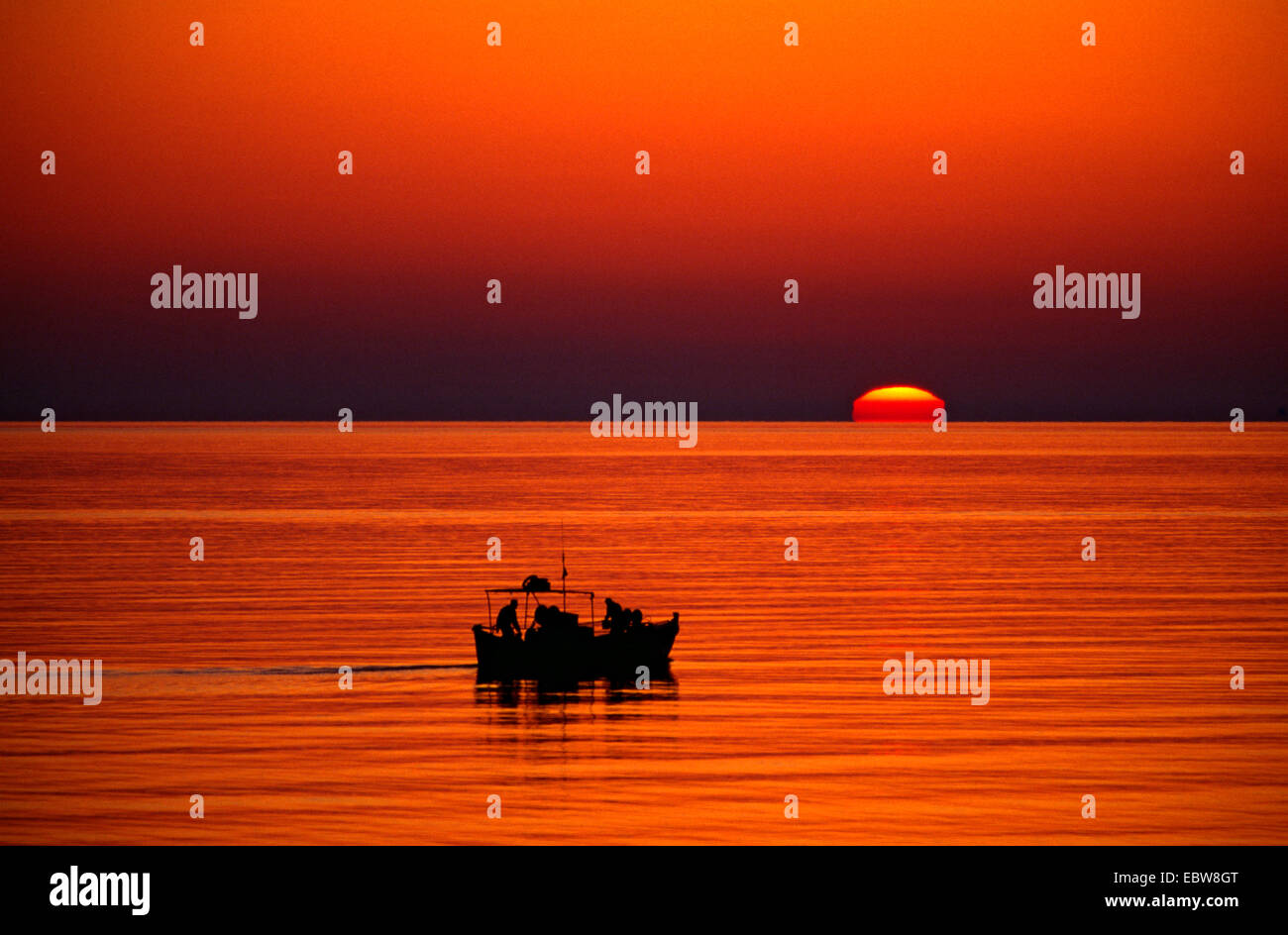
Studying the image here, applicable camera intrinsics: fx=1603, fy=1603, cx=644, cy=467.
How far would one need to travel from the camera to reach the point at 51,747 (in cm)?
4475

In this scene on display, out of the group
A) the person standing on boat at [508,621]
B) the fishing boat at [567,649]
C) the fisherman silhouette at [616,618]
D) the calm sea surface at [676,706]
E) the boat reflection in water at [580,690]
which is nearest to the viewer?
the calm sea surface at [676,706]

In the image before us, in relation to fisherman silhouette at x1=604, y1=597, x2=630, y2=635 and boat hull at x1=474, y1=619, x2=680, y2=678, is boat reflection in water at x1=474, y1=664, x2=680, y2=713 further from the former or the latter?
fisherman silhouette at x1=604, y1=597, x2=630, y2=635

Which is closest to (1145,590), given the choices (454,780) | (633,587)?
(633,587)

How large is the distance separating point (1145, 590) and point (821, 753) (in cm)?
5072

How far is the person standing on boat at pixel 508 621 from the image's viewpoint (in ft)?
198

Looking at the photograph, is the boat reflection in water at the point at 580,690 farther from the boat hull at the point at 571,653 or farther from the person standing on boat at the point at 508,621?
the person standing on boat at the point at 508,621

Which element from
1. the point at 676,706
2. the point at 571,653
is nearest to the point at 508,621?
the point at 571,653

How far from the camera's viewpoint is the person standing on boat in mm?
60250

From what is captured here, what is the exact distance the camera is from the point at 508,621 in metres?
61.9

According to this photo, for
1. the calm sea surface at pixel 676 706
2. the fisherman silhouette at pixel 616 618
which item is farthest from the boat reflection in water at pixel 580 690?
the fisherman silhouette at pixel 616 618

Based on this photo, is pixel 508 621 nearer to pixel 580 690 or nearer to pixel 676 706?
Result: pixel 580 690
